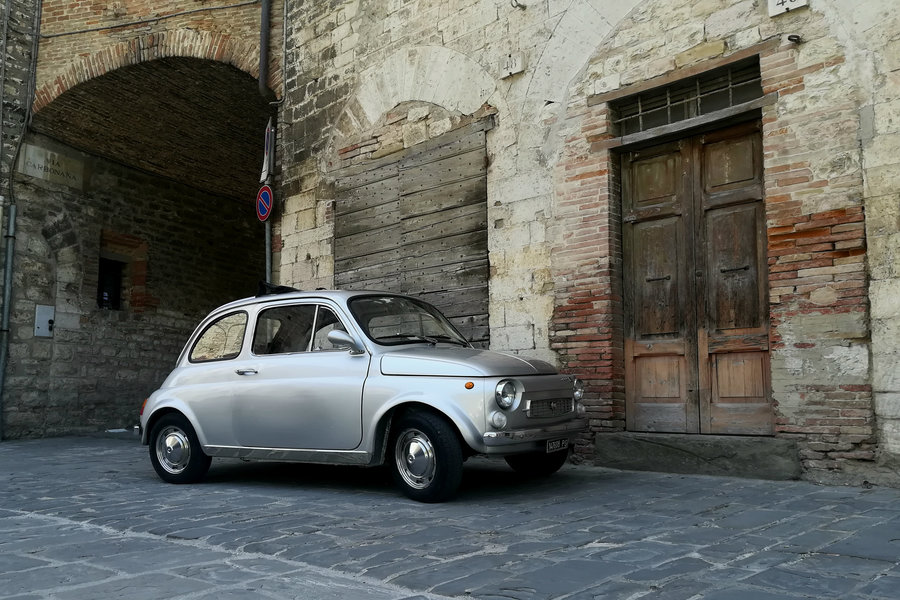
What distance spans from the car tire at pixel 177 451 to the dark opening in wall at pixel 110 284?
7516 mm

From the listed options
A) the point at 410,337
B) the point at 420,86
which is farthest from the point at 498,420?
the point at 420,86

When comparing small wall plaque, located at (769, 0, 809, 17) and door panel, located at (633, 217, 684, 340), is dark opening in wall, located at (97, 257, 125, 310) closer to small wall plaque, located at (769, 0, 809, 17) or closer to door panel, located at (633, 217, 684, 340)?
door panel, located at (633, 217, 684, 340)

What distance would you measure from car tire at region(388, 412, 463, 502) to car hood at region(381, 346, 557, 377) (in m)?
0.31

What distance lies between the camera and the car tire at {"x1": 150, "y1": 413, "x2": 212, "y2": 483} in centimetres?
638

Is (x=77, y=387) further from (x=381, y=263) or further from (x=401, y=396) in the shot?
(x=401, y=396)

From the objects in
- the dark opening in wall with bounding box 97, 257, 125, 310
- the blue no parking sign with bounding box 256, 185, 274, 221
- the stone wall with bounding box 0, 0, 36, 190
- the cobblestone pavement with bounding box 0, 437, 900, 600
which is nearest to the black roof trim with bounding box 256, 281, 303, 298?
the cobblestone pavement with bounding box 0, 437, 900, 600

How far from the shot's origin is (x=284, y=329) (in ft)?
20.5

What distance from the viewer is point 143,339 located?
13820 mm

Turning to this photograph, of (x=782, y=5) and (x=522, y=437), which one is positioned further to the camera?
Answer: (x=782, y=5)

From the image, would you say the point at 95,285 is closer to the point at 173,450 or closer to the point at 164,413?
the point at 164,413

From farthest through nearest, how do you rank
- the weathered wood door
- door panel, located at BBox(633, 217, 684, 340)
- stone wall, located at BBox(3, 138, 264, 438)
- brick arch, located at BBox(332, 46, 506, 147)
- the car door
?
stone wall, located at BBox(3, 138, 264, 438), brick arch, located at BBox(332, 46, 506, 147), door panel, located at BBox(633, 217, 684, 340), the weathered wood door, the car door

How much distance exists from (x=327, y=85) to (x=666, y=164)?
4841 millimetres

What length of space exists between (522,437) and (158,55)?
28.4ft

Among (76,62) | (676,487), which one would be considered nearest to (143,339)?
(76,62)
